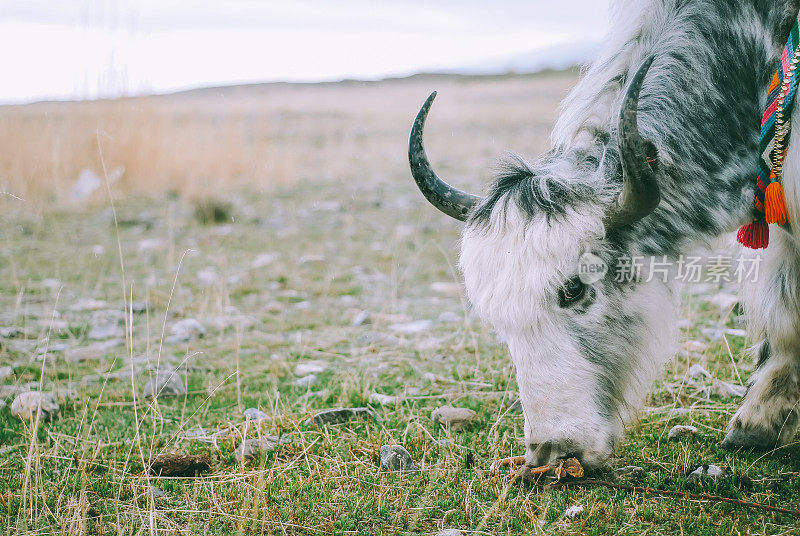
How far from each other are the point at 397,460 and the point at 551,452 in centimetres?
61

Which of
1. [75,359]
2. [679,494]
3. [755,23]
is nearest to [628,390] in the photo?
[679,494]

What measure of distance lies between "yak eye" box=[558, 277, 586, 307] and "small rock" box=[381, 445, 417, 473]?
847 millimetres

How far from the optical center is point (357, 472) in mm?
2693

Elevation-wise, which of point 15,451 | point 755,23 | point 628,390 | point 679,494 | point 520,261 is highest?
point 755,23

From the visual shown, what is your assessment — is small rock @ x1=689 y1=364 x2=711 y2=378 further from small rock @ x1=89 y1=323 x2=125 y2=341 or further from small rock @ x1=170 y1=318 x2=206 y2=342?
small rock @ x1=89 y1=323 x2=125 y2=341

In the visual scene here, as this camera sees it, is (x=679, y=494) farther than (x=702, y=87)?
No

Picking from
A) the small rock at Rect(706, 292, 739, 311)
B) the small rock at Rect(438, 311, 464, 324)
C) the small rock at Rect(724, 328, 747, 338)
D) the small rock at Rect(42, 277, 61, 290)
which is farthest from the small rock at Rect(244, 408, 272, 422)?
the small rock at Rect(706, 292, 739, 311)

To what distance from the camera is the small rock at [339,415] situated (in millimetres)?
3166

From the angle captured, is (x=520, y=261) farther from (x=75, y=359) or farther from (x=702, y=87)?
(x=75, y=359)

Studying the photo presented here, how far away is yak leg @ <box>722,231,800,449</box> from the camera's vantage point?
288cm

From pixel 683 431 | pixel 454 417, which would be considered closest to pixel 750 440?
pixel 683 431

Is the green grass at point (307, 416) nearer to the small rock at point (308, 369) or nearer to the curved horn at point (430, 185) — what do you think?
the small rock at point (308, 369)

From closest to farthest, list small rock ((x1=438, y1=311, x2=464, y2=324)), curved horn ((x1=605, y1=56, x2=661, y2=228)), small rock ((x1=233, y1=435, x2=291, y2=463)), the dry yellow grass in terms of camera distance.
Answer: curved horn ((x1=605, y1=56, x2=661, y2=228)), small rock ((x1=233, y1=435, x2=291, y2=463)), small rock ((x1=438, y1=311, x2=464, y2=324)), the dry yellow grass

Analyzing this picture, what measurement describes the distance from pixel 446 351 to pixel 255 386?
3.77ft
